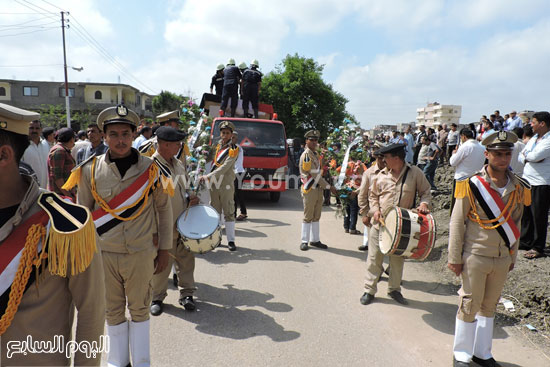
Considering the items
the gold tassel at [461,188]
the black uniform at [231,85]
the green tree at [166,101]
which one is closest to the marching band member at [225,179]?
the gold tassel at [461,188]

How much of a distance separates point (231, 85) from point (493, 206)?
29.6 feet

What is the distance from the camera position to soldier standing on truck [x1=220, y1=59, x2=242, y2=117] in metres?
11.1

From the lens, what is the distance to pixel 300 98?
29.1 m

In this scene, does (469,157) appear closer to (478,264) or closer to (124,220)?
(478,264)

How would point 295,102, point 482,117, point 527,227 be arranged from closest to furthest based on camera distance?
point 527,227, point 482,117, point 295,102

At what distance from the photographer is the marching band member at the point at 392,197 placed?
4738 mm

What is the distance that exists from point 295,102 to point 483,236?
26512 millimetres

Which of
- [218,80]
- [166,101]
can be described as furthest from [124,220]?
[166,101]

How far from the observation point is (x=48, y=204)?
61.8 inches

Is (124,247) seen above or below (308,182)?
below

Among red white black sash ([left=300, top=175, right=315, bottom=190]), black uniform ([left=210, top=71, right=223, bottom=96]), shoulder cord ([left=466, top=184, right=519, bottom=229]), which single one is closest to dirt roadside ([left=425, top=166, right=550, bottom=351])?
shoulder cord ([left=466, top=184, right=519, bottom=229])

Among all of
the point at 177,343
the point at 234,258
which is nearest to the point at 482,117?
the point at 234,258

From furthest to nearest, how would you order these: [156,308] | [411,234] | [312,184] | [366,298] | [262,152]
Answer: [262,152] < [312,184] < [366,298] < [156,308] < [411,234]

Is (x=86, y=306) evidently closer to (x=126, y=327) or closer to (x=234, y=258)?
(x=126, y=327)
